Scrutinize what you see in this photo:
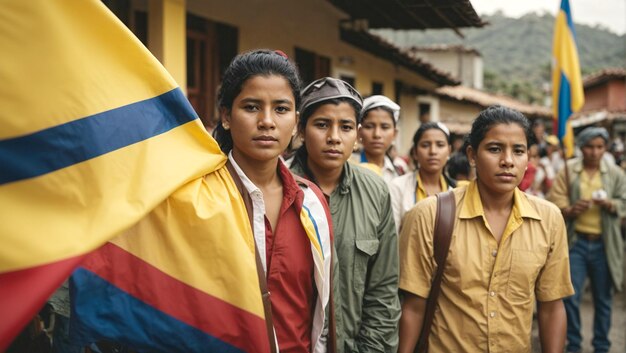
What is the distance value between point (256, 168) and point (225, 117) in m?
0.23

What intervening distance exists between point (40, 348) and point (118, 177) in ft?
4.89

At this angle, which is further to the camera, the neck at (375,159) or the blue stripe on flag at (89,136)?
the neck at (375,159)

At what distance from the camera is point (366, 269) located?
7.51 ft

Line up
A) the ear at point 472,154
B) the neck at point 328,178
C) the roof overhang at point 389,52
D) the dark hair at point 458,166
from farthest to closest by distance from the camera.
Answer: the roof overhang at point 389,52 < the dark hair at point 458,166 < the ear at point 472,154 < the neck at point 328,178

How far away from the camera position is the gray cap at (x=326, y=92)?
246cm

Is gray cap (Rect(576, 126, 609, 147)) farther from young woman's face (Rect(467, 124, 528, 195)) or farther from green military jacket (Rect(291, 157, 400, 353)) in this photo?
green military jacket (Rect(291, 157, 400, 353))

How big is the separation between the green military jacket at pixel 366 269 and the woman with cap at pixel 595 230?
339 cm

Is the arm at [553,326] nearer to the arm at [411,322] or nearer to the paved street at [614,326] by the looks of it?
the arm at [411,322]

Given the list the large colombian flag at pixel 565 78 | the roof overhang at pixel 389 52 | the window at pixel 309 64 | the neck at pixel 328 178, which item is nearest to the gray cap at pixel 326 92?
the neck at pixel 328 178

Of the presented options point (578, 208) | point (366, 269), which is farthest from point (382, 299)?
point (578, 208)

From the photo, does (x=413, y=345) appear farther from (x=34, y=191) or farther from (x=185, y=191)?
(x=34, y=191)

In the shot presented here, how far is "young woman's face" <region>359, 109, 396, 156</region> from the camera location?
3586mm

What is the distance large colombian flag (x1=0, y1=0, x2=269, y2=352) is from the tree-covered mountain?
43.2 m

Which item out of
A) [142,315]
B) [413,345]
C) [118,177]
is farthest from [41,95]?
[413,345]
